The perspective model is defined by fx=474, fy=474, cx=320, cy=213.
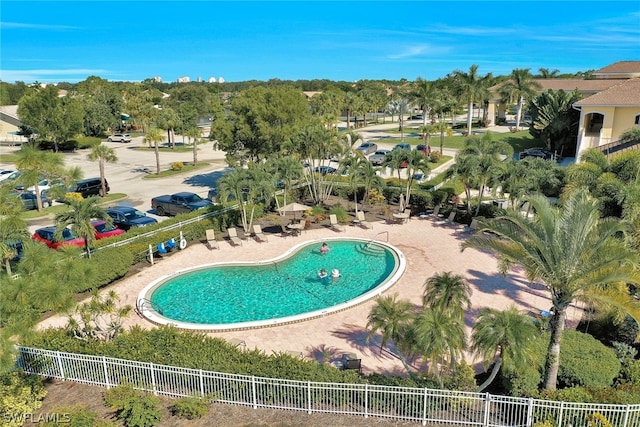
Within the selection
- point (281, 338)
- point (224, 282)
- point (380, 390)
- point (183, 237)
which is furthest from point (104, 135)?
point (380, 390)

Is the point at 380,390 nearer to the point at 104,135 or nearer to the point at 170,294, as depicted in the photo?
the point at 170,294

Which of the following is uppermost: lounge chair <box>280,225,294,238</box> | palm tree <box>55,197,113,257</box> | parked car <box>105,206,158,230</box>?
palm tree <box>55,197,113,257</box>

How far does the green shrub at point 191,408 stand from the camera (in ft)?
36.1

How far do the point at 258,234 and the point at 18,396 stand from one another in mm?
14936

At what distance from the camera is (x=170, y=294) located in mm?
19469

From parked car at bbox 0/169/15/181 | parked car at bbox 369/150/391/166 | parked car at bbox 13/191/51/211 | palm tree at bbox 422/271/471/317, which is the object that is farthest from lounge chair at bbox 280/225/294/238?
parked car at bbox 0/169/15/181

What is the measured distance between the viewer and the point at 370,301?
18031 mm

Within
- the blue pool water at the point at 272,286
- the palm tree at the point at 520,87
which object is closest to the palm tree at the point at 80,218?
the blue pool water at the point at 272,286

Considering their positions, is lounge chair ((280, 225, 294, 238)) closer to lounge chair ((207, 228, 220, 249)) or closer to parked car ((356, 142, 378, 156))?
lounge chair ((207, 228, 220, 249))

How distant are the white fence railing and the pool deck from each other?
268cm

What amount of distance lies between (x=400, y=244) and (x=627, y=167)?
10.3 metres

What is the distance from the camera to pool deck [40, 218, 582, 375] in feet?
49.5

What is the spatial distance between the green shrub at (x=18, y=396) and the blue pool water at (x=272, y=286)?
589 centimetres

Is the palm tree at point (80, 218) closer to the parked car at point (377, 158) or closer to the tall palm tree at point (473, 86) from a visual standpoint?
the parked car at point (377, 158)
